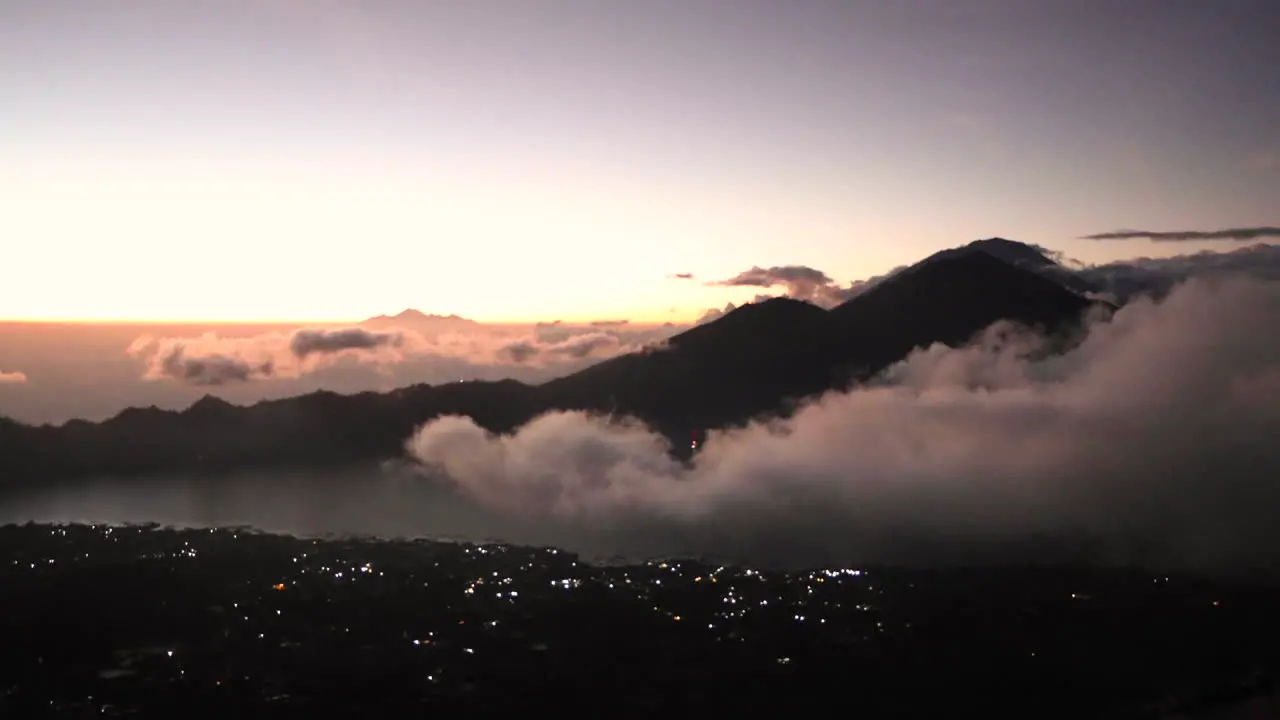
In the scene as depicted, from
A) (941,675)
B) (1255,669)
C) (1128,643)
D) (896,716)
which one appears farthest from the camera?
(1128,643)

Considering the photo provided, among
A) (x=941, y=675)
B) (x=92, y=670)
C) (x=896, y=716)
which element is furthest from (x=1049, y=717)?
(x=92, y=670)

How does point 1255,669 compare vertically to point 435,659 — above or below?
→ below

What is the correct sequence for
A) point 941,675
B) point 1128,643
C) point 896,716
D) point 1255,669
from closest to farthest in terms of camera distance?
point 896,716 < point 941,675 < point 1255,669 < point 1128,643

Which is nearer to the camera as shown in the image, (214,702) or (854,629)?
(214,702)

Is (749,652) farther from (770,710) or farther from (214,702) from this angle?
(214,702)

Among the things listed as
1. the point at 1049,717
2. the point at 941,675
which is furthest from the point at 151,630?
the point at 1049,717

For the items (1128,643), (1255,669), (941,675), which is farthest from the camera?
(1128,643)

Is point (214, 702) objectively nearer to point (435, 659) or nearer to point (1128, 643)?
point (435, 659)

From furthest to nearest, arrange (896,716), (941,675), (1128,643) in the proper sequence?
(1128,643) < (941,675) < (896,716)

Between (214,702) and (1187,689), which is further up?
(214,702)
